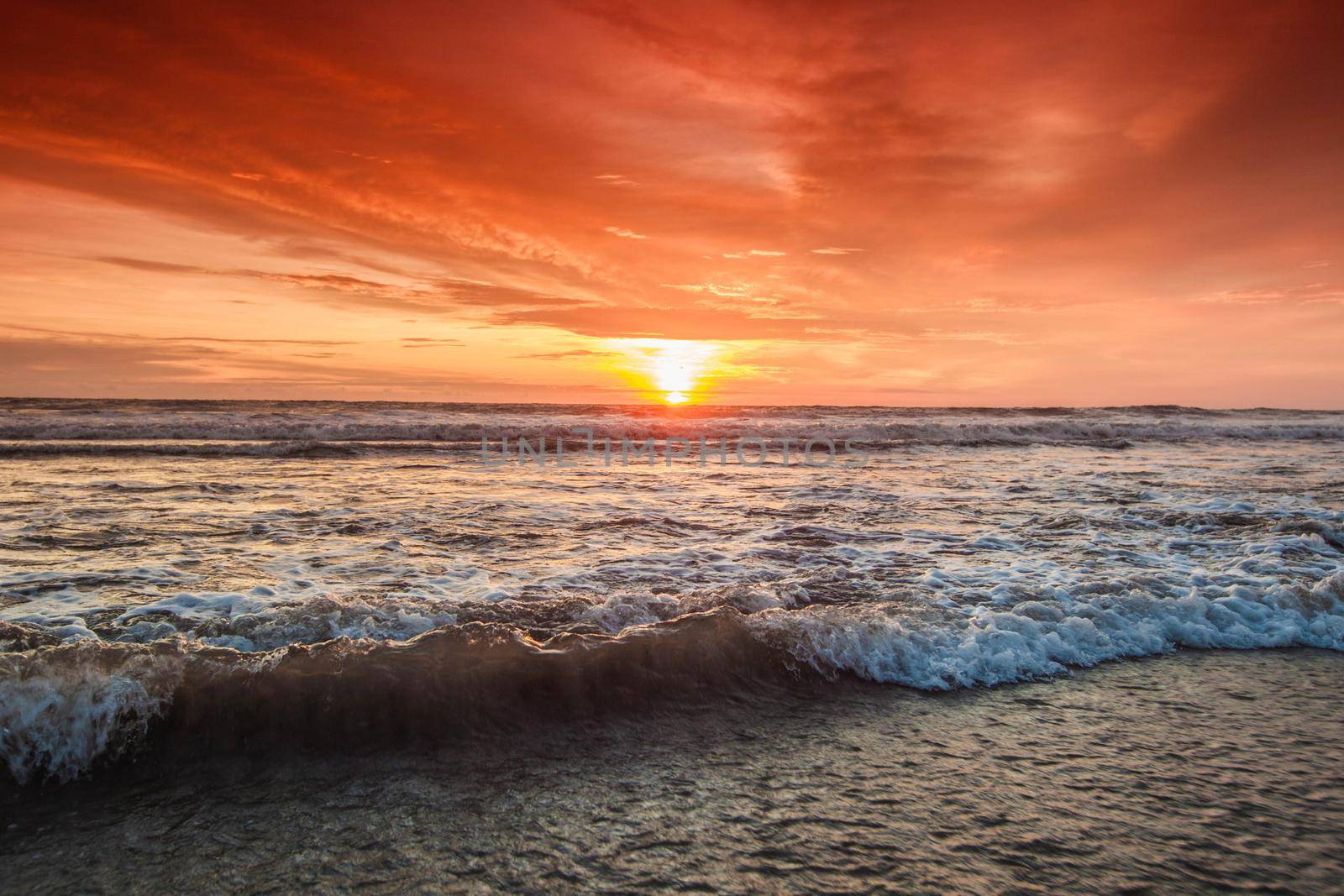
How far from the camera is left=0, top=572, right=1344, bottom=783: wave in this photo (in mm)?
3557

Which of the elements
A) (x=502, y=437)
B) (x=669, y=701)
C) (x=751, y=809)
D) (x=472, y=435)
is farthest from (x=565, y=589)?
(x=472, y=435)

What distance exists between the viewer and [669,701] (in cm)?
407

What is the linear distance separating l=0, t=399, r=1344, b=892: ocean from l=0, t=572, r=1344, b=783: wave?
20 millimetres

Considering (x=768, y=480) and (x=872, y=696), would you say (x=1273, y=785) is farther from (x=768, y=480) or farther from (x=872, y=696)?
(x=768, y=480)

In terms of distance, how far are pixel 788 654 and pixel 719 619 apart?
51 centimetres

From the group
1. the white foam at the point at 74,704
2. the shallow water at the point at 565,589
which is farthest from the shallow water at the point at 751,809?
the shallow water at the point at 565,589

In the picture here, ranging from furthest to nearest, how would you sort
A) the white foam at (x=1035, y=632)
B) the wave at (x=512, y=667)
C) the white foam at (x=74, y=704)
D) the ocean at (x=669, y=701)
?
the white foam at (x=1035, y=632), the wave at (x=512, y=667), the white foam at (x=74, y=704), the ocean at (x=669, y=701)

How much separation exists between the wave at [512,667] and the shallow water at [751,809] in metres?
0.19

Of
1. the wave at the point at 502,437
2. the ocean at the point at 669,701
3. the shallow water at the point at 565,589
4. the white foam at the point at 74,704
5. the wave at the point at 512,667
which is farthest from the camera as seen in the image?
the wave at the point at 502,437

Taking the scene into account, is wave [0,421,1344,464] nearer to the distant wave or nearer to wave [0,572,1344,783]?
the distant wave

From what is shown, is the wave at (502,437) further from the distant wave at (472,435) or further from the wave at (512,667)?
the wave at (512,667)

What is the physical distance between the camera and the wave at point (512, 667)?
11.7ft

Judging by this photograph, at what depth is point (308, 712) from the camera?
12.2 feet

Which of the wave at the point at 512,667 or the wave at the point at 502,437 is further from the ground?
the wave at the point at 502,437
